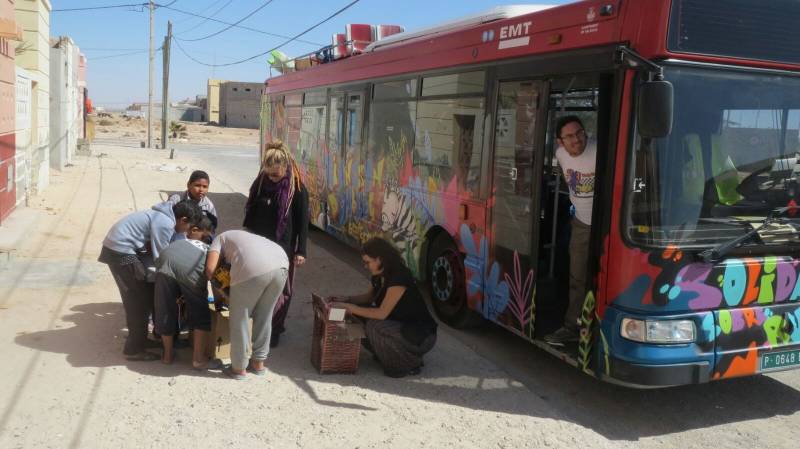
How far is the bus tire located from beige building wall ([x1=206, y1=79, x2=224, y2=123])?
6912 centimetres

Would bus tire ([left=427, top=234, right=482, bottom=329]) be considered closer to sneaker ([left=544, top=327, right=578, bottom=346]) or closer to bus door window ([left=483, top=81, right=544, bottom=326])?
bus door window ([left=483, top=81, right=544, bottom=326])

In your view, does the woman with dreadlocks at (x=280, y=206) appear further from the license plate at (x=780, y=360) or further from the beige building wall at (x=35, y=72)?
the beige building wall at (x=35, y=72)

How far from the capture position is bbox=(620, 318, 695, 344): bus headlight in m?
4.48

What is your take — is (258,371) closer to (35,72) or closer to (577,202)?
(577,202)

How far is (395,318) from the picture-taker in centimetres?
546

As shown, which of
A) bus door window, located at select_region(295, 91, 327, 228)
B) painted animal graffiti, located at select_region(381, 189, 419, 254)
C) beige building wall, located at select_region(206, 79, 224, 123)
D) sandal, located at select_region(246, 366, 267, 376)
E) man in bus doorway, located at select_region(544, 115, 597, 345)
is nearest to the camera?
man in bus doorway, located at select_region(544, 115, 597, 345)

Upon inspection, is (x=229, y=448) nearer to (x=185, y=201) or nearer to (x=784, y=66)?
(x=185, y=201)

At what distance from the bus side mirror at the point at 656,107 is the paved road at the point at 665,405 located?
1.97 metres

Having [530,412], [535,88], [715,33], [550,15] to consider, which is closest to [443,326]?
[530,412]

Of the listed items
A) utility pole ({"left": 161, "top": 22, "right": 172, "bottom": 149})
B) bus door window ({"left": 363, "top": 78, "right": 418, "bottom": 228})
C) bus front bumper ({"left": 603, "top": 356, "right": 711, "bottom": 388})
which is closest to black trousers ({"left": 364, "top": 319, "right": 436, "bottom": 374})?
bus front bumper ({"left": 603, "top": 356, "right": 711, "bottom": 388})

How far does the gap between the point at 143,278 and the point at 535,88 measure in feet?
10.7

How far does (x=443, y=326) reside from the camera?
22.7ft

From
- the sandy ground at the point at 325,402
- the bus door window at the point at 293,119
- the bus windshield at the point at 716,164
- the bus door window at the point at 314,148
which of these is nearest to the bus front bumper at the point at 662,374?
the sandy ground at the point at 325,402

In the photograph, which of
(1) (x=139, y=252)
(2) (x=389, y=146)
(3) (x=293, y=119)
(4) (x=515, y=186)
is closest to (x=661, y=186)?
(4) (x=515, y=186)
